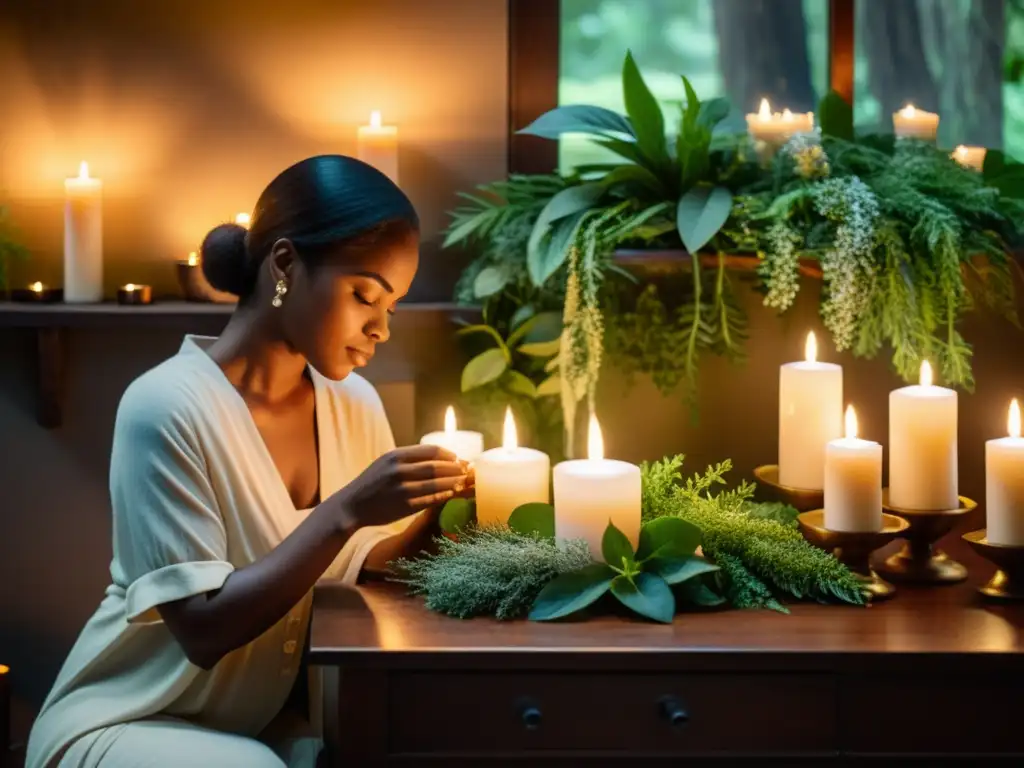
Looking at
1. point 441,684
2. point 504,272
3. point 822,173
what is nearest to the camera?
point 441,684

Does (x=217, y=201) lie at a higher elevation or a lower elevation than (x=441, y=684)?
higher

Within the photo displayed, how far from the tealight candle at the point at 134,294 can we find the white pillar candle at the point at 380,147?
432 mm

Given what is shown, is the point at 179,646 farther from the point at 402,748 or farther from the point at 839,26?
the point at 839,26

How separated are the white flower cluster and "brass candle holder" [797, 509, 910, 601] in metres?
0.36

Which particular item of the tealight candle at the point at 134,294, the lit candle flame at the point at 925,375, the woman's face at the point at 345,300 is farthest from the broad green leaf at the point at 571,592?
the tealight candle at the point at 134,294

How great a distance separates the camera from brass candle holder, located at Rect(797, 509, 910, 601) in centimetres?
158

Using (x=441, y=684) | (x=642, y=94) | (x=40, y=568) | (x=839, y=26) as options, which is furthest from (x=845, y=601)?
(x=40, y=568)

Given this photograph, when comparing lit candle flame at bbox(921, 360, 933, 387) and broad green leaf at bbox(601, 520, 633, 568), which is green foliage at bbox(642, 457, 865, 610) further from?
lit candle flame at bbox(921, 360, 933, 387)

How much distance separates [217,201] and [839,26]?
1139 mm

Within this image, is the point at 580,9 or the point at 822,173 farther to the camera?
the point at 580,9

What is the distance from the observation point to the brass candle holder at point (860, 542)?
5.17 feet

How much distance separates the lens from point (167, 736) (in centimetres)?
154

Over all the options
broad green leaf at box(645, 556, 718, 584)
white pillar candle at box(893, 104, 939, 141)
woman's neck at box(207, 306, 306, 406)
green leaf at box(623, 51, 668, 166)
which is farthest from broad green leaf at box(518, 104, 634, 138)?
broad green leaf at box(645, 556, 718, 584)

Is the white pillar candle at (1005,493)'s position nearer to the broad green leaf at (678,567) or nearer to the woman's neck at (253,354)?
the broad green leaf at (678,567)
